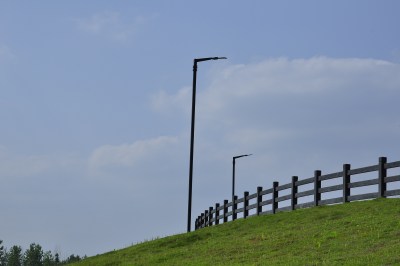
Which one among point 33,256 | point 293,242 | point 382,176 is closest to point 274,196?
point 382,176

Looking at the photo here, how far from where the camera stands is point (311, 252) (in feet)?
73.8

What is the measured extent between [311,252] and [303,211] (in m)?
10.6

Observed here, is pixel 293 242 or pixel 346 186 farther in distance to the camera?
pixel 346 186

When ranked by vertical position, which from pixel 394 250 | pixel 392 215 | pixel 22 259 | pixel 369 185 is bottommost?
pixel 394 250

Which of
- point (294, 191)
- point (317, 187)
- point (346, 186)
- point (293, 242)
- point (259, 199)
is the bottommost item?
point (293, 242)

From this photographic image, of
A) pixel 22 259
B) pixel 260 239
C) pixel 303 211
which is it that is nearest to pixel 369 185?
pixel 303 211

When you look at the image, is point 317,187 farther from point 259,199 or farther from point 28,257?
point 28,257

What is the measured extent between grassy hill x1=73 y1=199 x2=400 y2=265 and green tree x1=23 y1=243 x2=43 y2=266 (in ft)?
Result: 506

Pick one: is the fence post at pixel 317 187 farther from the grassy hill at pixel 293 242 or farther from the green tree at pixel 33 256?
the green tree at pixel 33 256

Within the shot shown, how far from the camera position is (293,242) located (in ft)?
82.7

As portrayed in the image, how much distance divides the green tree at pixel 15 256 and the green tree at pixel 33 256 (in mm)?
1582

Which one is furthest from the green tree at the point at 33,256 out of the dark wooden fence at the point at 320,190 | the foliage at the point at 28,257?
the dark wooden fence at the point at 320,190

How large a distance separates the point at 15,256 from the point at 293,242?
167 metres

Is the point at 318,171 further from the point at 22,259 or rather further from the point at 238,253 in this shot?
the point at 22,259
